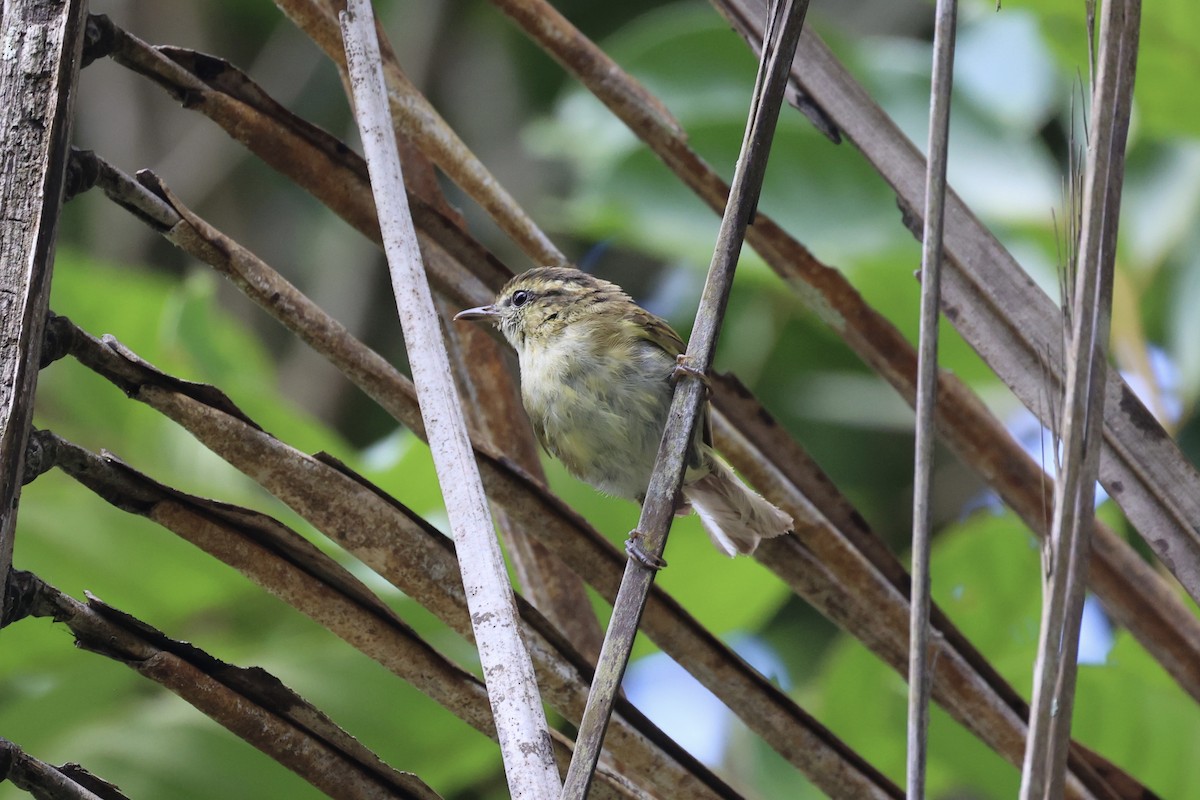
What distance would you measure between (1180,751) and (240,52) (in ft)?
18.2

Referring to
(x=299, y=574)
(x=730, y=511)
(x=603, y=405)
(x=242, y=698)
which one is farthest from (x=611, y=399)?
(x=242, y=698)

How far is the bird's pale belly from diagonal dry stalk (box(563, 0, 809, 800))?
144cm

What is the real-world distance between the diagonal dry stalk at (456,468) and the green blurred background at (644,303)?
28.6 inches

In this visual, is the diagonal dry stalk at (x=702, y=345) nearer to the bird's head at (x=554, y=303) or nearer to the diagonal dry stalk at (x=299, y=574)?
the diagonal dry stalk at (x=299, y=574)

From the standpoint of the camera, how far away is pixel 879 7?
6539mm

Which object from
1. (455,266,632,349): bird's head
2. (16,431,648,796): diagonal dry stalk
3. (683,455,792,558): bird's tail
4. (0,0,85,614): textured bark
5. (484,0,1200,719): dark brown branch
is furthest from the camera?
(455,266,632,349): bird's head

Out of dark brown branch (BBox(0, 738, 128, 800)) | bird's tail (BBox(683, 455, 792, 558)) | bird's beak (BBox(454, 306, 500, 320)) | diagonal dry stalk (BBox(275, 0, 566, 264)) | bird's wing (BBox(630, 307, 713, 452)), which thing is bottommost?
dark brown branch (BBox(0, 738, 128, 800))

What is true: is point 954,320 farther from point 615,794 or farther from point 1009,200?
point 1009,200

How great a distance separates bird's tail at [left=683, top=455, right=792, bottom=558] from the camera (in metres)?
2.44

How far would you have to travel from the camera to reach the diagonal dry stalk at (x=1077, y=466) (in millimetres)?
1228

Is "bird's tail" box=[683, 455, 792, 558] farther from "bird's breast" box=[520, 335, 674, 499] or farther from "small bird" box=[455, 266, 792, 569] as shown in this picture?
"bird's breast" box=[520, 335, 674, 499]

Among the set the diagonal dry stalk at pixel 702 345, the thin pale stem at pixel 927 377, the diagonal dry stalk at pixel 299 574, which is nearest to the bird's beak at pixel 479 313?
the diagonal dry stalk at pixel 299 574

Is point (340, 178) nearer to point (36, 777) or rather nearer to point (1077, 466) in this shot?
point (36, 777)

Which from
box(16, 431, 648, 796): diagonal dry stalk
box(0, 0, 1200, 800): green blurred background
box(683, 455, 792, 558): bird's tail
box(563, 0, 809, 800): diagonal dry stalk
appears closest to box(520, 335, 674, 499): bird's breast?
box(683, 455, 792, 558): bird's tail
